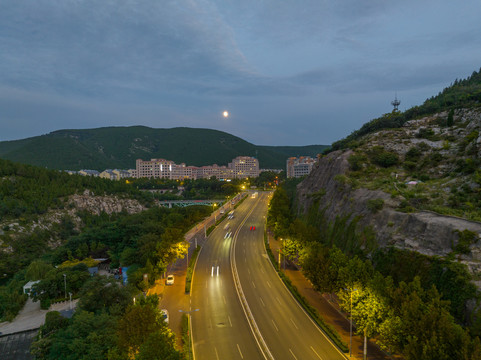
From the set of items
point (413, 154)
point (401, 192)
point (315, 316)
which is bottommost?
point (315, 316)

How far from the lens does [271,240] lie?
215ft

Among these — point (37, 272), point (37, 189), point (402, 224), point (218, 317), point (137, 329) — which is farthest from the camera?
point (37, 189)

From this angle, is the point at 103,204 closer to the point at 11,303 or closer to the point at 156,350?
the point at 11,303

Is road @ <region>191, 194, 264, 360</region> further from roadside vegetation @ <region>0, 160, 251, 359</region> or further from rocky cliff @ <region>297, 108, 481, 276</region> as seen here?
rocky cliff @ <region>297, 108, 481, 276</region>

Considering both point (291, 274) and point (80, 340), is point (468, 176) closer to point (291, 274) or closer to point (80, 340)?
point (291, 274)

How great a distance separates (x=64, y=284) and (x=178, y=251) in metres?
19.1

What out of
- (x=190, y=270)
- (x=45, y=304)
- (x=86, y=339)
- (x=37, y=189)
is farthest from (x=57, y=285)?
(x=37, y=189)

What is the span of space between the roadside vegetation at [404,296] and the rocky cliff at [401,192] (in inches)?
61.6

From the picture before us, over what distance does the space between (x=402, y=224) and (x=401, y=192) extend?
8.65 m

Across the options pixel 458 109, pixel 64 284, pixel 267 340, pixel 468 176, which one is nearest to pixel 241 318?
pixel 267 340

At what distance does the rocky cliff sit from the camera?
26.8 metres

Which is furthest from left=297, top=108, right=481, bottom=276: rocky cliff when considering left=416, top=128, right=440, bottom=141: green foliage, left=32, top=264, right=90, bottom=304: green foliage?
left=32, top=264, right=90, bottom=304: green foliage

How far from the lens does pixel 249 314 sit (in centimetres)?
3266

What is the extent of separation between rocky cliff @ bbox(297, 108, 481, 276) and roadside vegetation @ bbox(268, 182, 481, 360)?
1.57 meters
